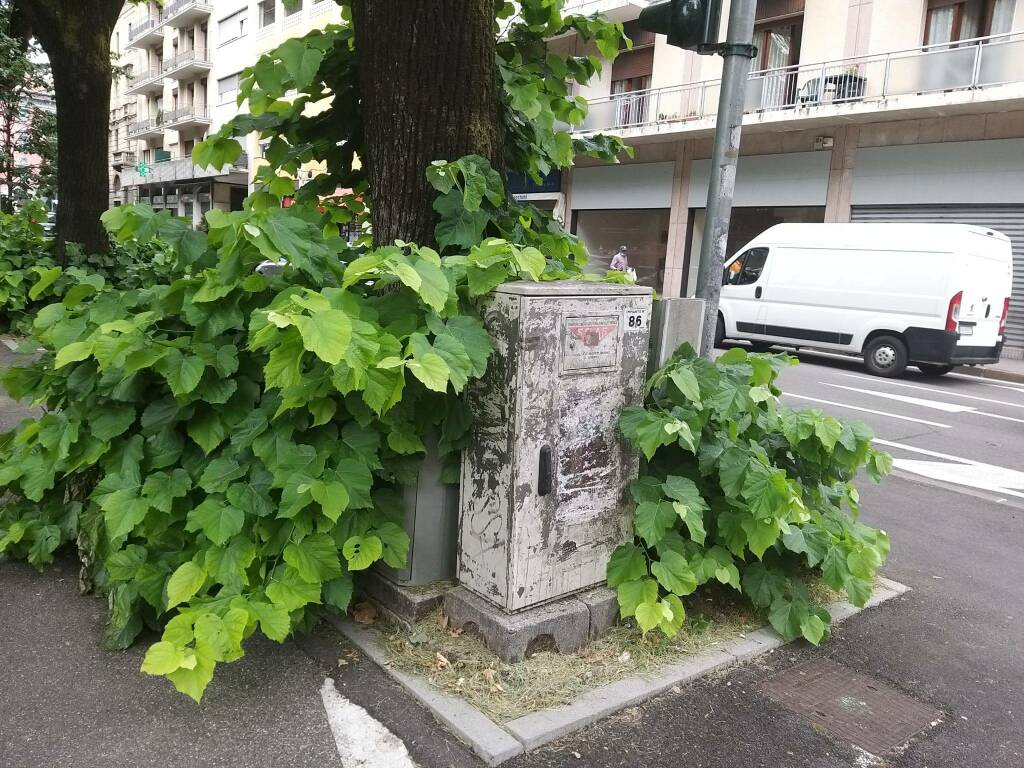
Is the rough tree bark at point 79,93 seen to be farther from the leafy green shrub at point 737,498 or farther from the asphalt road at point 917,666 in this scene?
the asphalt road at point 917,666

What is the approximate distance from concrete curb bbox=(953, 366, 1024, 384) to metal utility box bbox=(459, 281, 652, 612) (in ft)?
43.7

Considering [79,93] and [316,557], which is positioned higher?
[79,93]

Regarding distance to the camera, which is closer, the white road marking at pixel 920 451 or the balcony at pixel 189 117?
the white road marking at pixel 920 451

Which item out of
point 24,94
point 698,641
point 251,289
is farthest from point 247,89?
point 24,94

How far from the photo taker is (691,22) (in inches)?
165

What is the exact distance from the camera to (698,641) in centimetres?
337

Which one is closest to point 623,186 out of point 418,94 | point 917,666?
point 418,94

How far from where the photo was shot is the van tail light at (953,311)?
12.3 m

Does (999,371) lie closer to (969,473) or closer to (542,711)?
(969,473)

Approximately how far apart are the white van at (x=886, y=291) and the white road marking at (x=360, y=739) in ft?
40.2

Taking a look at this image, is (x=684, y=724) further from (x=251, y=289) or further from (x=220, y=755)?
(x=251, y=289)

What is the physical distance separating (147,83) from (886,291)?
50576 mm

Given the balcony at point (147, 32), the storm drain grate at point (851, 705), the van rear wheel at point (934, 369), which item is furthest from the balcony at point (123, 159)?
the storm drain grate at point (851, 705)

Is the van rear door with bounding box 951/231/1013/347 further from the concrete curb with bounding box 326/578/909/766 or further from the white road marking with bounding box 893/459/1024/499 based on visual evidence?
the concrete curb with bounding box 326/578/909/766
